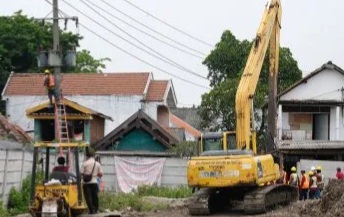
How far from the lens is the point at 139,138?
4156 cm

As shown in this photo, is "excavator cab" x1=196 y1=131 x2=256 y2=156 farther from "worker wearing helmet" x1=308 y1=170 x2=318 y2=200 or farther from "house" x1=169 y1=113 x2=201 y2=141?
"house" x1=169 y1=113 x2=201 y2=141

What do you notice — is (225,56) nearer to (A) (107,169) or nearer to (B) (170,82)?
(B) (170,82)

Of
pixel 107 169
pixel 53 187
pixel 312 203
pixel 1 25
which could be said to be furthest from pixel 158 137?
pixel 53 187

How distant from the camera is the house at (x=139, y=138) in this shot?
133ft

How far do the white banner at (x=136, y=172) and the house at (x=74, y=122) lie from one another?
2289 millimetres

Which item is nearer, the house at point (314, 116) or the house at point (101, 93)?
the house at point (314, 116)

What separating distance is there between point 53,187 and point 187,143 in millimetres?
21986

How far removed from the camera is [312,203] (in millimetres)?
20391

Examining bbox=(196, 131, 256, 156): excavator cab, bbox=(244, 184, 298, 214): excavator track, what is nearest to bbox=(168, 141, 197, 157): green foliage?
bbox=(244, 184, 298, 214): excavator track

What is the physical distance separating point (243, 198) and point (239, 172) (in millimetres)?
1593

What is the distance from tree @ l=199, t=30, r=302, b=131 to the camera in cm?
4416

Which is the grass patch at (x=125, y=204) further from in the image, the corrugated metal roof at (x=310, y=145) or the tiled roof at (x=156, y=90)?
the tiled roof at (x=156, y=90)

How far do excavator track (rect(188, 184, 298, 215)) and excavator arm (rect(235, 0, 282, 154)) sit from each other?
143cm

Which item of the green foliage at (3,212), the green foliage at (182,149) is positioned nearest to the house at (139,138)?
the green foliage at (182,149)
